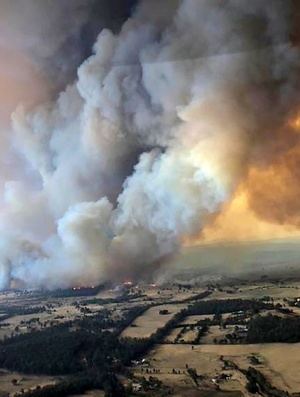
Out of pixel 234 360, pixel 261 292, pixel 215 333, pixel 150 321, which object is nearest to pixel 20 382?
pixel 234 360

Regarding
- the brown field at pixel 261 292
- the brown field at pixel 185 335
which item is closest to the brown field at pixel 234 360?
the brown field at pixel 185 335

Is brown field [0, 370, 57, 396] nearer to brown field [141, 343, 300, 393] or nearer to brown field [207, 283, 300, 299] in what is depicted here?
brown field [141, 343, 300, 393]

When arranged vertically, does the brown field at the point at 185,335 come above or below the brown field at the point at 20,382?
above

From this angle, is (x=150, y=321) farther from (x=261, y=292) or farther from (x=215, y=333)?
(x=261, y=292)

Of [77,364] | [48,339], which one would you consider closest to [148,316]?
[48,339]

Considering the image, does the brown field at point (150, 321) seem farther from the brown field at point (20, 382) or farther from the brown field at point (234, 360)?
the brown field at point (20, 382)

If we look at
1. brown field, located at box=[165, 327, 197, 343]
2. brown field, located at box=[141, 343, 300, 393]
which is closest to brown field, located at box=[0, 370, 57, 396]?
brown field, located at box=[141, 343, 300, 393]

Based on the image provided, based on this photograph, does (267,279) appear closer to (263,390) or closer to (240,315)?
(240,315)

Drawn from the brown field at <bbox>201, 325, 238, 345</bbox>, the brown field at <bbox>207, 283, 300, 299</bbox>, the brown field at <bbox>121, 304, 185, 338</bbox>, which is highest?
the brown field at <bbox>207, 283, 300, 299</bbox>
